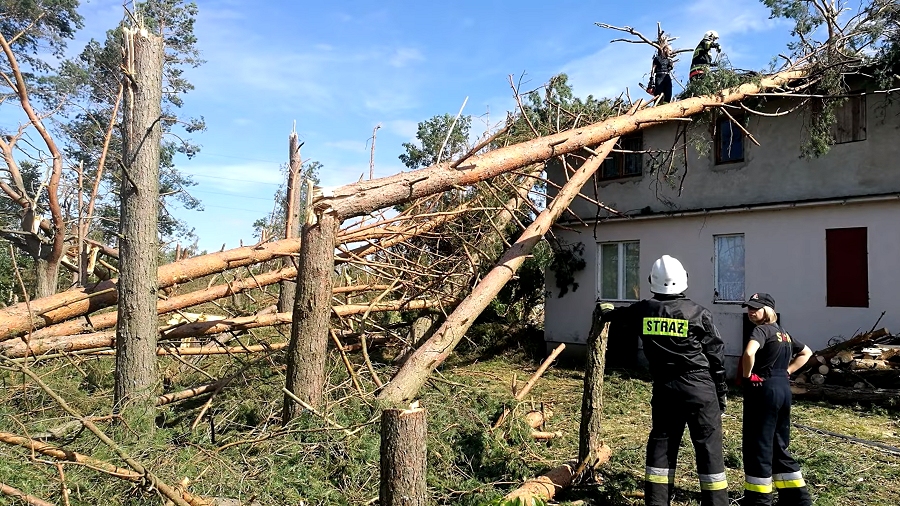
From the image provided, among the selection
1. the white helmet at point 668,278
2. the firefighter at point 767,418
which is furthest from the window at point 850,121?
the white helmet at point 668,278

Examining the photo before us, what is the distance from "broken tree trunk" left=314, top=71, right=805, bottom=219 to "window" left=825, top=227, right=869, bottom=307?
277 cm

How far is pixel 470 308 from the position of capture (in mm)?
5617

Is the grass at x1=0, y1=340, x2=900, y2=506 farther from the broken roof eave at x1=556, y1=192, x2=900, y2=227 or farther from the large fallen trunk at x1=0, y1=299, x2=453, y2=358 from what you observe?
the broken roof eave at x1=556, y1=192, x2=900, y2=227

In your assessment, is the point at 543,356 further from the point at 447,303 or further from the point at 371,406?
the point at 371,406

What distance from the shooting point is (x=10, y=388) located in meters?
5.36

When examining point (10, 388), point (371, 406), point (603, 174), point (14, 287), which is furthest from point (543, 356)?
point (14, 287)

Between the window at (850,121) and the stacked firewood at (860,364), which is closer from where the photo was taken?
the stacked firewood at (860,364)

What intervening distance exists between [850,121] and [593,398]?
295 inches

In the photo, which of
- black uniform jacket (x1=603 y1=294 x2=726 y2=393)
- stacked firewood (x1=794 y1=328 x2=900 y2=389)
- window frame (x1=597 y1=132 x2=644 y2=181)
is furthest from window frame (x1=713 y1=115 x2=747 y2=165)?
black uniform jacket (x1=603 y1=294 x2=726 y2=393)

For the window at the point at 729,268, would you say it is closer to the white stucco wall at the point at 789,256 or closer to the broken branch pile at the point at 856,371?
the white stucco wall at the point at 789,256

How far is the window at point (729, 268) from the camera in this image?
10336 millimetres

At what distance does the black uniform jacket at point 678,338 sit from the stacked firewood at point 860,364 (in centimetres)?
540

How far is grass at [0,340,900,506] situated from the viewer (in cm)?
365

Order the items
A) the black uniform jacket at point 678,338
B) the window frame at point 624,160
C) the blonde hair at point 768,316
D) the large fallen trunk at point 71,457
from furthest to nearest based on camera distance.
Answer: the window frame at point 624,160 < the blonde hair at point 768,316 < the black uniform jacket at point 678,338 < the large fallen trunk at point 71,457
